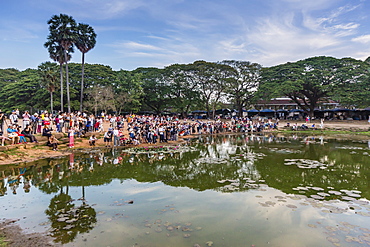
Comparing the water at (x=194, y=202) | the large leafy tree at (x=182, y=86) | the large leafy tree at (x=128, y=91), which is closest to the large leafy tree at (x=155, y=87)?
the large leafy tree at (x=182, y=86)

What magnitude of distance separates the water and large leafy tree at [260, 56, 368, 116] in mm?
31636

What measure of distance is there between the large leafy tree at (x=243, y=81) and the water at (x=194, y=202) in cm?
3635

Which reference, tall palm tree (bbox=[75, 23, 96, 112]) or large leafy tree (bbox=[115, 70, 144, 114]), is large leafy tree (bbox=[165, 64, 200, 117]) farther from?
tall palm tree (bbox=[75, 23, 96, 112])

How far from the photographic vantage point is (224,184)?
9352 millimetres

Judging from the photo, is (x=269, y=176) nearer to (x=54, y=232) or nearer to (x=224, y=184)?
(x=224, y=184)

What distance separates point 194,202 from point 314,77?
41.9 metres

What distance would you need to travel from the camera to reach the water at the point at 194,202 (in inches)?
215

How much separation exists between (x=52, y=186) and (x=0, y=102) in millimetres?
47627

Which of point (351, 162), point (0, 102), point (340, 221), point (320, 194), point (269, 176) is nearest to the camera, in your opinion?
point (340, 221)

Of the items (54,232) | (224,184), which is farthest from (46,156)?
(224,184)

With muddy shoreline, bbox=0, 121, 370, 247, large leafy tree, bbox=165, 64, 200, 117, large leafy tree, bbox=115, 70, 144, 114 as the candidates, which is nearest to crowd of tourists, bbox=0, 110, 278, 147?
muddy shoreline, bbox=0, 121, 370, 247

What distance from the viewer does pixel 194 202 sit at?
7.53 meters

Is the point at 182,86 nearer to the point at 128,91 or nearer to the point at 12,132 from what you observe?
the point at 128,91

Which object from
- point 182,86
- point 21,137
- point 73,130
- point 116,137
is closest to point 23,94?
point 182,86
